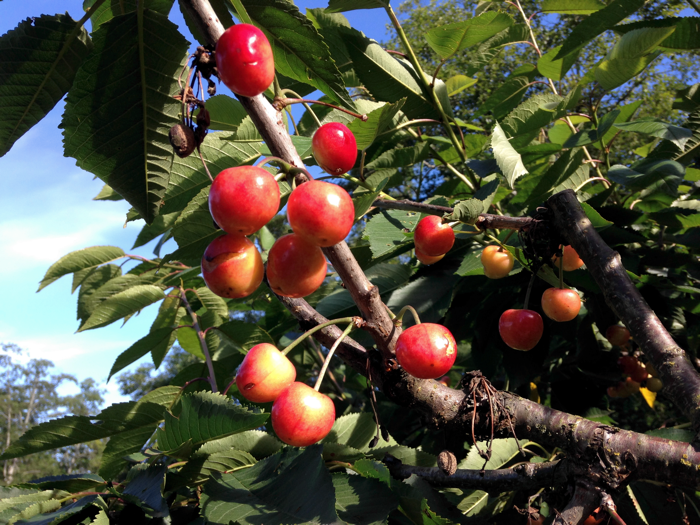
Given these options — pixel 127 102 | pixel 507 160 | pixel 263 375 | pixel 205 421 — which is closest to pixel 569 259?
pixel 507 160

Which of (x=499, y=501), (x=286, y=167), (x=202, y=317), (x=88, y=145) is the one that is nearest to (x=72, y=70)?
(x=88, y=145)

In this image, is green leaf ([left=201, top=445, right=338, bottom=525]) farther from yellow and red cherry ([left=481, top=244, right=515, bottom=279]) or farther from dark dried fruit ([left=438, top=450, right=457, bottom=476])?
yellow and red cherry ([left=481, top=244, right=515, bottom=279])

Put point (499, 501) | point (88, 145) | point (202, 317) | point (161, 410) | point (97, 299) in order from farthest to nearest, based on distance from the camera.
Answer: point (97, 299), point (202, 317), point (499, 501), point (161, 410), point (88, 145)

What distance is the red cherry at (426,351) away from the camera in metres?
0.75

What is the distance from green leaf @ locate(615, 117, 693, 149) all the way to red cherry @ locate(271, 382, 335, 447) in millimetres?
1354

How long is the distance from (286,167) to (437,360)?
0.39 m

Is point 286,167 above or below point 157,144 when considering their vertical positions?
below

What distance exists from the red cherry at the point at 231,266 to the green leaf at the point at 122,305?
1424 mm

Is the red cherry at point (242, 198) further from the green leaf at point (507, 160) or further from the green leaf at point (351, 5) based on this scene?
the green leaf at point (351, 5)

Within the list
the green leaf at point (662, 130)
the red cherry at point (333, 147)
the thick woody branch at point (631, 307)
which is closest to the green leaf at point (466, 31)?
the green leaf at point (662, 130)

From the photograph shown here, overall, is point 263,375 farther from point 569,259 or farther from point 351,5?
point 351,5

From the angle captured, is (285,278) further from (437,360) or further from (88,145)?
(88,145)

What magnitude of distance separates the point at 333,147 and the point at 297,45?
0.23m

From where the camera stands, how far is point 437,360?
747 millimetres
